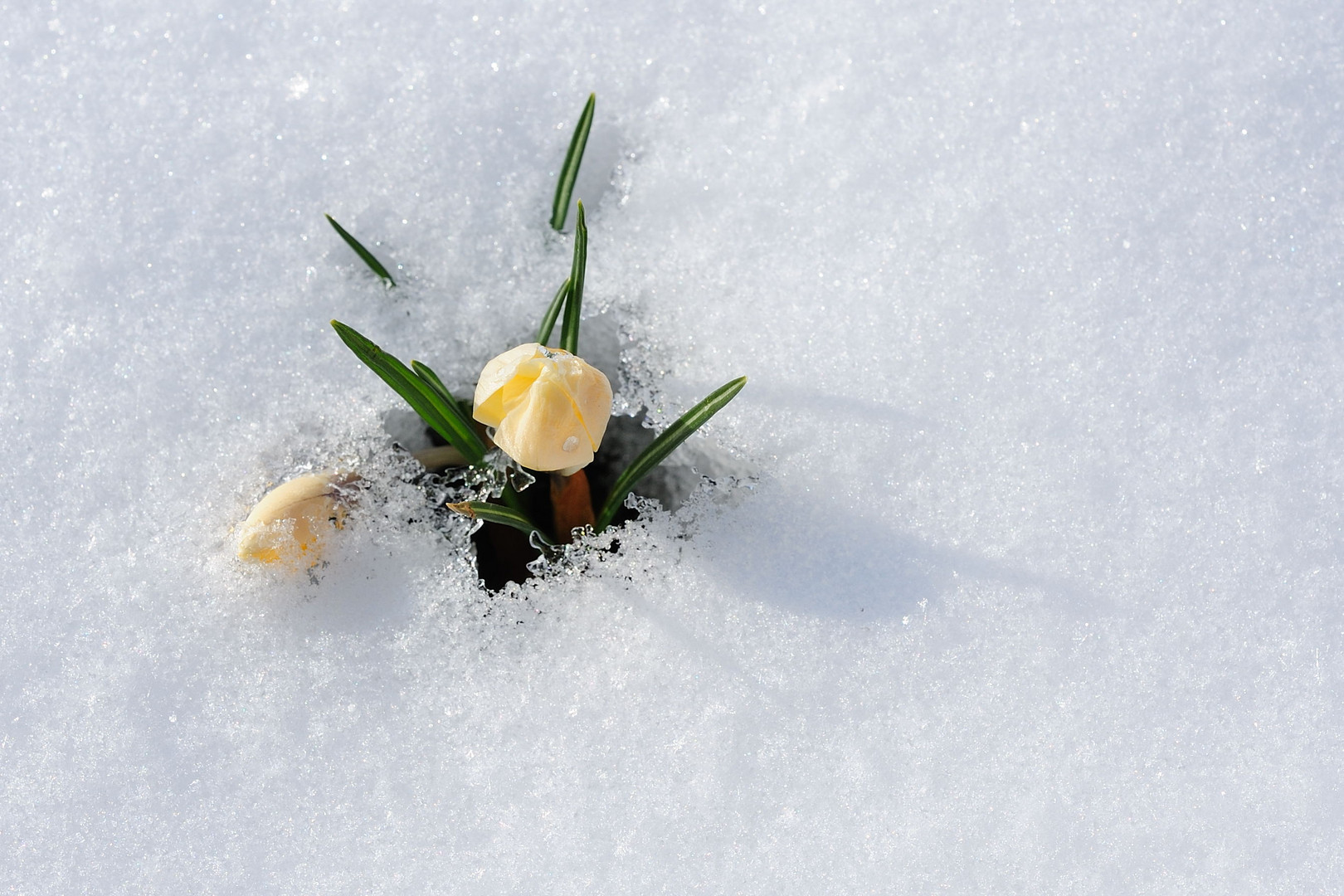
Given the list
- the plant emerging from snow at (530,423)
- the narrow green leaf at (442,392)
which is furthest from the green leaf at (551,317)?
the narrow green leaf at (442,392)

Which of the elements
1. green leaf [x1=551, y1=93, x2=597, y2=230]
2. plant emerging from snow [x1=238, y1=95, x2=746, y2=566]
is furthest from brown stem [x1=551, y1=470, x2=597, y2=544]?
green leaf [x1=551, y1=93, x2=597, y2=230]

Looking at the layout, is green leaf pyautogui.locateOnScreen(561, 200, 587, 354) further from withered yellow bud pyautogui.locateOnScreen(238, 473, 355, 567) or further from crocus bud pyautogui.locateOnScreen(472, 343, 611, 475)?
withered yellow bud pyautogui.locateOnScreen(238, 473, 355, 567)

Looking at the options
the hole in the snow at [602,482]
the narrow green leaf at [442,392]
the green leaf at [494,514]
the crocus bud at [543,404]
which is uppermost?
the crocus bud at [543,404]

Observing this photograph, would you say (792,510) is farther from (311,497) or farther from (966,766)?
(311,497)

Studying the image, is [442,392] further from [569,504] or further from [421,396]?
[569,504]

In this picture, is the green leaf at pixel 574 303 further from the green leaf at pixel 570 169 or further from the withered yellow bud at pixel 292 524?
the withered yellow bud at pixel 292 524
